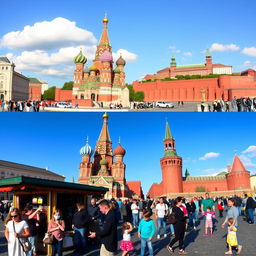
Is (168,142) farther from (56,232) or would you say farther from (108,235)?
(108,235)

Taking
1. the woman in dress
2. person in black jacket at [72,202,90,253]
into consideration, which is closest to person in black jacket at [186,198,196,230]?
person in black jacket at [72,202,90,253]

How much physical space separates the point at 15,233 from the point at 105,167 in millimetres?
45881

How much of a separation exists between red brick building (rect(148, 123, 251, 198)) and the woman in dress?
2177 inches

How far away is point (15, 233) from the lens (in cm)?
564

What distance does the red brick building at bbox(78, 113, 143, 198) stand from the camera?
49.0m

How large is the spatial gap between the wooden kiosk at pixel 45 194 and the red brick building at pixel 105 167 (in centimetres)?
3692

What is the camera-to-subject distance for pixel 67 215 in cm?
1037

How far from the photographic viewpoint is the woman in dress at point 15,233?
5645 millimetres

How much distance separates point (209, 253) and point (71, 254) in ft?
11.0

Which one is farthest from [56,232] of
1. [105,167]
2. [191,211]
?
[105,167]

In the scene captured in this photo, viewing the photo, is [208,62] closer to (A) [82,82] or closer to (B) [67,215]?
(A) [82,82]

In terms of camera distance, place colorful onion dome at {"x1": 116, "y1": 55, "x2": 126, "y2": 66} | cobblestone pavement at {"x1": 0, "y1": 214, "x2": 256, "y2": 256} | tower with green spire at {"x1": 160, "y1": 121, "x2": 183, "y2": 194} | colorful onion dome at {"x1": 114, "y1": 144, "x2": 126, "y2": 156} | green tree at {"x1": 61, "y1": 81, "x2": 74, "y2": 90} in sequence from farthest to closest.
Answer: green tree at {"x1": 61, "y1": 81, "x2": 74, "y2": 90} < colorful onion dome at {"x1": 116, "y1": 55, "x2": 126, "y2": 66} < tower with green spire at {"x1": 160, "y1": 121, "x2": 183, "y2": 194} < colorful onion dome at {"x1": 114, "y1": 144, "x2": 126, "y2": 156} < cobblestone pavement at {"x1": 0, "y1": 214, "x2": 256, "y2": 256}

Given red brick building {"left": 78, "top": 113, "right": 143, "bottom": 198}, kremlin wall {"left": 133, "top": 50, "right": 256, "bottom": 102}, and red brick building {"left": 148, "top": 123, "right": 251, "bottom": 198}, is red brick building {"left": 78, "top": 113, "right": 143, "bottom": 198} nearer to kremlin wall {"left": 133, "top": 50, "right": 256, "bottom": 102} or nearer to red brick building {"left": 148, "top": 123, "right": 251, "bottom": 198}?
red brick building {"left": 148, "top": 123, "right": 251, "bottom": 198}

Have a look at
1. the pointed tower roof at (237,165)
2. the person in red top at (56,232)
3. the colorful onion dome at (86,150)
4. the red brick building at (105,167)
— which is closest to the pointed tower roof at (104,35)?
the red brick building at (105,167)
